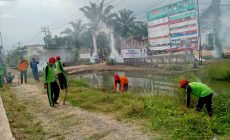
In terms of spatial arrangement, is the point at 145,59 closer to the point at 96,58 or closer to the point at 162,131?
the point at 96,58

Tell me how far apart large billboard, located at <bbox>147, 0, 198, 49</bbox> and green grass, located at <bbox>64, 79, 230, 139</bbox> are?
20.5 meters

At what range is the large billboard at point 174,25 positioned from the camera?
2850cm

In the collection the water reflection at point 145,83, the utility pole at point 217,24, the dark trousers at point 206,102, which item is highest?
the utility pole at point 217,24

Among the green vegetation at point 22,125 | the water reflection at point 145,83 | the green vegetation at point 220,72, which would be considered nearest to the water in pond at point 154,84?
the water reflection at point 145,83

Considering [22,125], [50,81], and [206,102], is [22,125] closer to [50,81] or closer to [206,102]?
[50,81]

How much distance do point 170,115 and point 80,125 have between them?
2.17 meters

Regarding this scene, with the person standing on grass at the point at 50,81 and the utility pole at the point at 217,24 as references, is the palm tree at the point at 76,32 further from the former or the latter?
the person standing on grass at the point at 50,81

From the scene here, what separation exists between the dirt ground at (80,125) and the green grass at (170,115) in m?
0.35

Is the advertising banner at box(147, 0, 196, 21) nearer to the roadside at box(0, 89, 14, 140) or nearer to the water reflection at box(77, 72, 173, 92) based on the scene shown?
the water reflection at box(77, 72, 173, 92)

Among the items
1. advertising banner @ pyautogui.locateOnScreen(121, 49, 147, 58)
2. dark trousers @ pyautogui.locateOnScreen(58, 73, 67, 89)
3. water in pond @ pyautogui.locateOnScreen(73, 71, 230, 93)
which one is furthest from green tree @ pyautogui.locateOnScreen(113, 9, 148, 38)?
dark trousers @ pyautogui.locateOnScreen(58, 73, 67, 89)

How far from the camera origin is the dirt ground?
6113 millimetres

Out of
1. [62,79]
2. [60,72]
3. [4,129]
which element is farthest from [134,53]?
[4,129]

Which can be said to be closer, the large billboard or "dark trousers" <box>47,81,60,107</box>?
"dark trousers" <box>47,81,60,107</box>

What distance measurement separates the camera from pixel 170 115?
A: 22.8 feet
